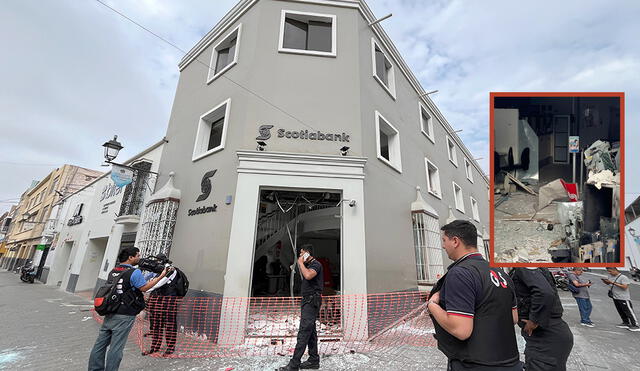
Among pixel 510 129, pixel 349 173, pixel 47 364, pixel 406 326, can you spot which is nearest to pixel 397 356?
pixel 406 326

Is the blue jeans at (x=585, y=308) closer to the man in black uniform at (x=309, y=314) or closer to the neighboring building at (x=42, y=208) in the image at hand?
the man in black uniform at (x=309, y=314)

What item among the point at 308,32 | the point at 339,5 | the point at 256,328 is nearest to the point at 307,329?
the point at 256,328

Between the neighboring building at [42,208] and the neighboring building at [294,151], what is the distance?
75.7 feet

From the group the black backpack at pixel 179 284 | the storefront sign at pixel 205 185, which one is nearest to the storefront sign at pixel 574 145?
the black backpack at pixel 179 284

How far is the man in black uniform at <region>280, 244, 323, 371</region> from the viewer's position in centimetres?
426

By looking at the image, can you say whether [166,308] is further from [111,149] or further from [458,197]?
[458,197]

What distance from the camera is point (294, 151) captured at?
277 inches

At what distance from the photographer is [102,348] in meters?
3.77

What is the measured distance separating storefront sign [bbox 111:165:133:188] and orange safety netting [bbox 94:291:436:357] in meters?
4.87

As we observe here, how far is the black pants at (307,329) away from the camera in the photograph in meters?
4.21

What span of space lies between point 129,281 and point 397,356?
4529 mm

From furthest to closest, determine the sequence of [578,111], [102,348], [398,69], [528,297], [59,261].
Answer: [59,261]
[398,69]
[102,348]
[528,297]
[578,111]

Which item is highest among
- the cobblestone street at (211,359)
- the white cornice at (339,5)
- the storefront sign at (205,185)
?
the white cornice at (339,5)

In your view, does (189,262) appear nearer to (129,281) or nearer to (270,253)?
(129,281)
